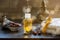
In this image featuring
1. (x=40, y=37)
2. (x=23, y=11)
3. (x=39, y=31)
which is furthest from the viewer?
(x=23, y=11)

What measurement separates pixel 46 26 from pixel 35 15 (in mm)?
384

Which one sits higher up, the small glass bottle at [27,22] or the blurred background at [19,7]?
the blurred background at [19,7]

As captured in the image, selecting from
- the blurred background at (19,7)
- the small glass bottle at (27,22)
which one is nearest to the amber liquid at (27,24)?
the small glass bottle at (27,22)

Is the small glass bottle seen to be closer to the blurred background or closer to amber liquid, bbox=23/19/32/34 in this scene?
amber liquid, bbox=23/19/32/34

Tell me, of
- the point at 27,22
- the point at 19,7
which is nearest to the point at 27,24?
the point at 27,22

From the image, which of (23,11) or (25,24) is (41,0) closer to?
(23,11)

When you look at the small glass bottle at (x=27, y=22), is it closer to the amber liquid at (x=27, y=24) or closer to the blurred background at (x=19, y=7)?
the amber liquid at (x=27, y=24)

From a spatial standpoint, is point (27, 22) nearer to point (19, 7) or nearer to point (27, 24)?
point (27, 24)

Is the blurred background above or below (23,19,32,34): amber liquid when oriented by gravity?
above

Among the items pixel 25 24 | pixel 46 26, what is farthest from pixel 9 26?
pixel 46 26

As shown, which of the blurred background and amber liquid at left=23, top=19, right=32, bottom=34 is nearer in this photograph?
amber liquid at left=23, top=19, right=32, bottom=34


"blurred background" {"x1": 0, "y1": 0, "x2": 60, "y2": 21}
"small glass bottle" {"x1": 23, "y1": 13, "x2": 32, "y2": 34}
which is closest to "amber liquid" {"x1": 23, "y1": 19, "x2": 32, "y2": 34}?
"small glass bottle" {"x1": 23, "y1": 13, "x2": 32, "y2": 34}

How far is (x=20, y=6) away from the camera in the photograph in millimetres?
1735

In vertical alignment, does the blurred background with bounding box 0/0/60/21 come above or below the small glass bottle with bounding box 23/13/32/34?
above
